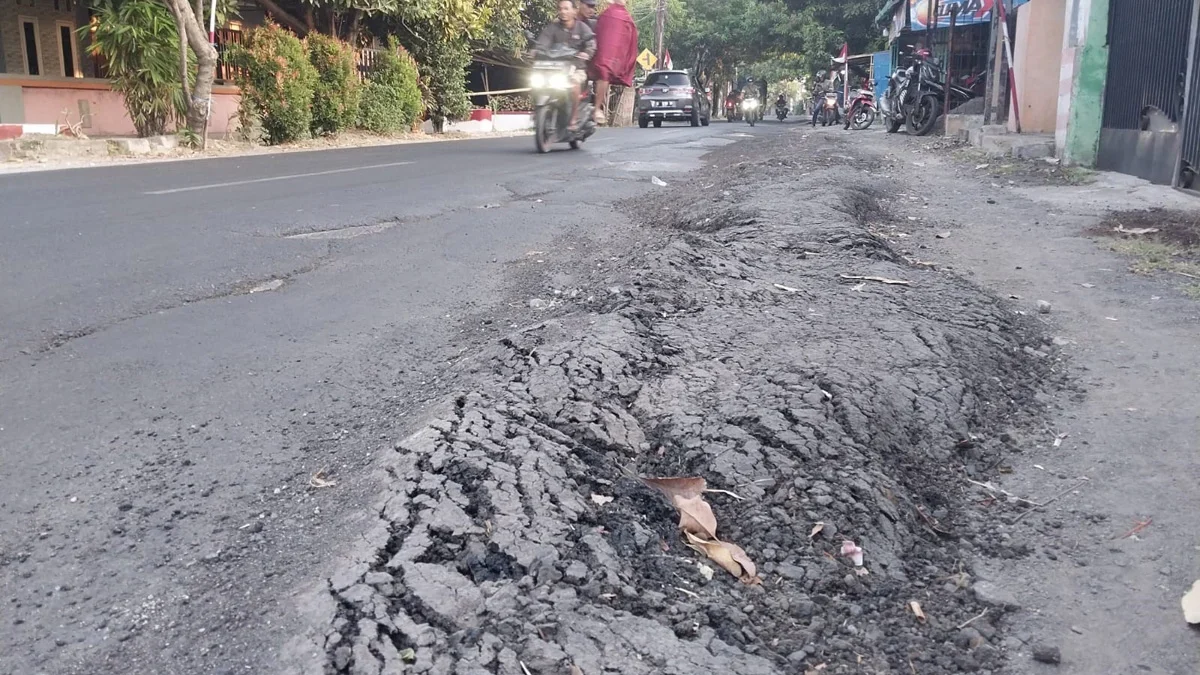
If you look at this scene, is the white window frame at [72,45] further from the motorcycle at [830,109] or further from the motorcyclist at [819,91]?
the motorcyclist at [819,91]

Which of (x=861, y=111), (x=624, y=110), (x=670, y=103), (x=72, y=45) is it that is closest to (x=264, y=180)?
(x=72, y=45)

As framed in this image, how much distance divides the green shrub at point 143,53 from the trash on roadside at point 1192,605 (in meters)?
15.7

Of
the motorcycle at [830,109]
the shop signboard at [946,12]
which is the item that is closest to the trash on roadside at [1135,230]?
the shop signboard at [946,12]

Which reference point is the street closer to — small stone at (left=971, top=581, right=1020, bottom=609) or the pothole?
small stone at (left=971, top=581, right=1020, bottom=609)

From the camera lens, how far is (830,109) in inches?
1161

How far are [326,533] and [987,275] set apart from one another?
12.8 feet

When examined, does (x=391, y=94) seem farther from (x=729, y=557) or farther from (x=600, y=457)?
(x=729, y=557)

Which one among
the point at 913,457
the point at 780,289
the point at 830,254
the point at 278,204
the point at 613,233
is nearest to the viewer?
the point at 913,457

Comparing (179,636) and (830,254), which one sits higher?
(830,254)

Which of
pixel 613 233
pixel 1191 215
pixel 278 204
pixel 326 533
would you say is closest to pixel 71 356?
pixel 326 533

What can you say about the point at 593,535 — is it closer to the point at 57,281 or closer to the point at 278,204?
the point at 57,281

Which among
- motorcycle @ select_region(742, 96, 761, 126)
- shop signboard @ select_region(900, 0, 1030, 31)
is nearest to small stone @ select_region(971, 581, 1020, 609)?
shop signboard @ select_region(900, 0, 1030, 31)

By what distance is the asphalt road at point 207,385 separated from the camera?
1.95 m

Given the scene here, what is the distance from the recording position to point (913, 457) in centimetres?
273
